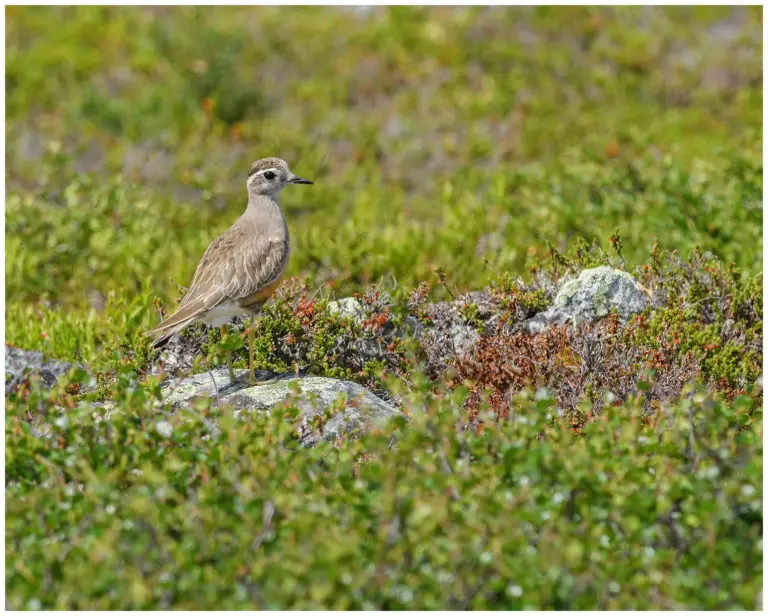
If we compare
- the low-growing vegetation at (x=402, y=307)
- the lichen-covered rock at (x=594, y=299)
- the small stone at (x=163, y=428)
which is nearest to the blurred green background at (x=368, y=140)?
the low-growing vegetation at (x=402, y=307)

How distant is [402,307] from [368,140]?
6810mm

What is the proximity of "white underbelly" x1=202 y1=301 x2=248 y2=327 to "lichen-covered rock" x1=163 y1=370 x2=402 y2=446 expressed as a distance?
0.43m

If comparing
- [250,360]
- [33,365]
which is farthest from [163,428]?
[33,365]

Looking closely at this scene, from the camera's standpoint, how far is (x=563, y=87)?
642 inches

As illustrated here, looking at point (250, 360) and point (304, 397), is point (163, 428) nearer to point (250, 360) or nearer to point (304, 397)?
point (304, 397)

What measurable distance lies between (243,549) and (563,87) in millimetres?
12275

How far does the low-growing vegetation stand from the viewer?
18.2ft

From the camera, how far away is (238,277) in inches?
323

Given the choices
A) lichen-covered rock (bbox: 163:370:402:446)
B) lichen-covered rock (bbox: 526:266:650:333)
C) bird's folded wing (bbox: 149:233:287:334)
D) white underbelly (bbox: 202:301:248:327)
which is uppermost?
bird's folded wing (bbox: 149:233:287:334)

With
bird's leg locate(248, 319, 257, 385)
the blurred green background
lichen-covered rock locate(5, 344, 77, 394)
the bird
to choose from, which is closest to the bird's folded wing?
the bird

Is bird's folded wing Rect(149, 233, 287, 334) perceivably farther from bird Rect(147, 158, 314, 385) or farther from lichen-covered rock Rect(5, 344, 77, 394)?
lichen-covered rock Rect(5, 344, 77, 394)

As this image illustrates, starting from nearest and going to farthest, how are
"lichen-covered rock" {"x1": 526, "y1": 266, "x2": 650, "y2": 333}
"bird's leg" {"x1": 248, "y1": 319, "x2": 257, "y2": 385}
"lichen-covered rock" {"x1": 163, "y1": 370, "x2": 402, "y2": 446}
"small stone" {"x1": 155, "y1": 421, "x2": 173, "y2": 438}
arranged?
"small stone" {"x1": 155, "y1": 421, "x2": 173, "y2": 438} → "lichen-covered rock" {"x1": 163, "y1": 370, "x2": 402, "y2": 446} → "bird's leg" {"x1": 248, "y1": 319, "x2": 257, "y2": 385} → "lichen-covered rock" {"x1": 526, "y1": 266, "x2": 650, "y2": 333}

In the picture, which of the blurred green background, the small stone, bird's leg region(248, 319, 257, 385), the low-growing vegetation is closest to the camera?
the low-growing vegetation

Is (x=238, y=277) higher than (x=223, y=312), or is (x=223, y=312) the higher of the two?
(x=238, y=277)
